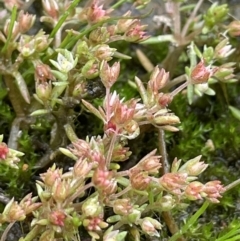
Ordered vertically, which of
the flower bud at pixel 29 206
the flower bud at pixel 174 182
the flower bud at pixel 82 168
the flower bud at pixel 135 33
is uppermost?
the flower bud at pixel 135 33

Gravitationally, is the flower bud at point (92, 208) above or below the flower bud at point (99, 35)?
below

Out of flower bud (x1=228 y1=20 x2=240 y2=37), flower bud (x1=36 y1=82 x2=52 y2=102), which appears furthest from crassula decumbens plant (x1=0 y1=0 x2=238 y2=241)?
flower bud (x1=228 y1=20 x2=240 y2=37)

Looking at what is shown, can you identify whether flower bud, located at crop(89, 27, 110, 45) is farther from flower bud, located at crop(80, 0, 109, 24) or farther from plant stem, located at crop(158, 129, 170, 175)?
plant stem, located at crop(158, 129, 170, 175)

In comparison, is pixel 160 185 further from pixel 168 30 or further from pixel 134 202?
pixel 168 30

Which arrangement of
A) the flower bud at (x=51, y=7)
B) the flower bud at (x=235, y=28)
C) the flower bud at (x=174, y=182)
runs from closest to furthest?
the flower bud at (x=174, y=182)
the flower bud at (x=51, y=7)
the flower bud at (x=235, y=28)

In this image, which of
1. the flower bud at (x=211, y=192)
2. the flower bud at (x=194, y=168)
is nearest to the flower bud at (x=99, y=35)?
the flower bud at (x=194, y=168)

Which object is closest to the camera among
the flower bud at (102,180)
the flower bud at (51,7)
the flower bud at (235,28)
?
the flower bud at (102,180)

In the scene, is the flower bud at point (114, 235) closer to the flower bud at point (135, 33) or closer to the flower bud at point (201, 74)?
the flower bud at point (201, 74)

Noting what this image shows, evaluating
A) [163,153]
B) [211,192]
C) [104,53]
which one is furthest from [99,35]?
[211,192]

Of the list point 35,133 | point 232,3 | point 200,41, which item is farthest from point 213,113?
point 35,133
